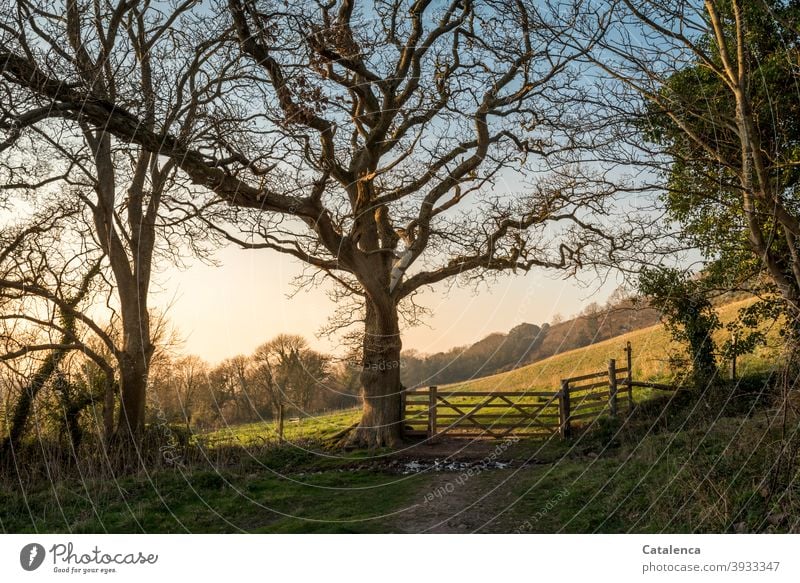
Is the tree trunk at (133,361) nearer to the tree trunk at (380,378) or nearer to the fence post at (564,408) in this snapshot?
the tree trunk at (380,378)

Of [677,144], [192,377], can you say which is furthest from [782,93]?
[192,377]

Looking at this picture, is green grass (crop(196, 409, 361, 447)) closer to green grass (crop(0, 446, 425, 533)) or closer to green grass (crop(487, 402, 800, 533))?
green grass (crop(0, 446, 425, 533))

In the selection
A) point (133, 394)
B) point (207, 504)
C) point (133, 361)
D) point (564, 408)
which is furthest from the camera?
point (564, 408)

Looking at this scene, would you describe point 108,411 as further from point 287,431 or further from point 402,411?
point 402,411

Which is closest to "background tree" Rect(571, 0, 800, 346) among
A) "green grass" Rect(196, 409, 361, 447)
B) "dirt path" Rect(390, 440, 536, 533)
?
"dirt path" Rect(390, 440, 536, 533)

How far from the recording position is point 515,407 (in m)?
10.7

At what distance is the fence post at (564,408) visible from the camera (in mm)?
9992

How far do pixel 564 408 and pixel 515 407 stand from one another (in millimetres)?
914

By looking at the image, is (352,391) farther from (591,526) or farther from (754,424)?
(754,424)

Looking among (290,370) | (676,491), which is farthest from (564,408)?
(676,491)

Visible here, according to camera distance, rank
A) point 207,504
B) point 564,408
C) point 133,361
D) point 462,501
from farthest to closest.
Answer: point 564,408, point 133,361, point 462,501, point 207,504

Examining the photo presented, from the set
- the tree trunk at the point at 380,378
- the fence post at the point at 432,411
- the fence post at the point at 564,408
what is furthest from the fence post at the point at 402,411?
the fence post at the point at 564,408

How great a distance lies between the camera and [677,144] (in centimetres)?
482
